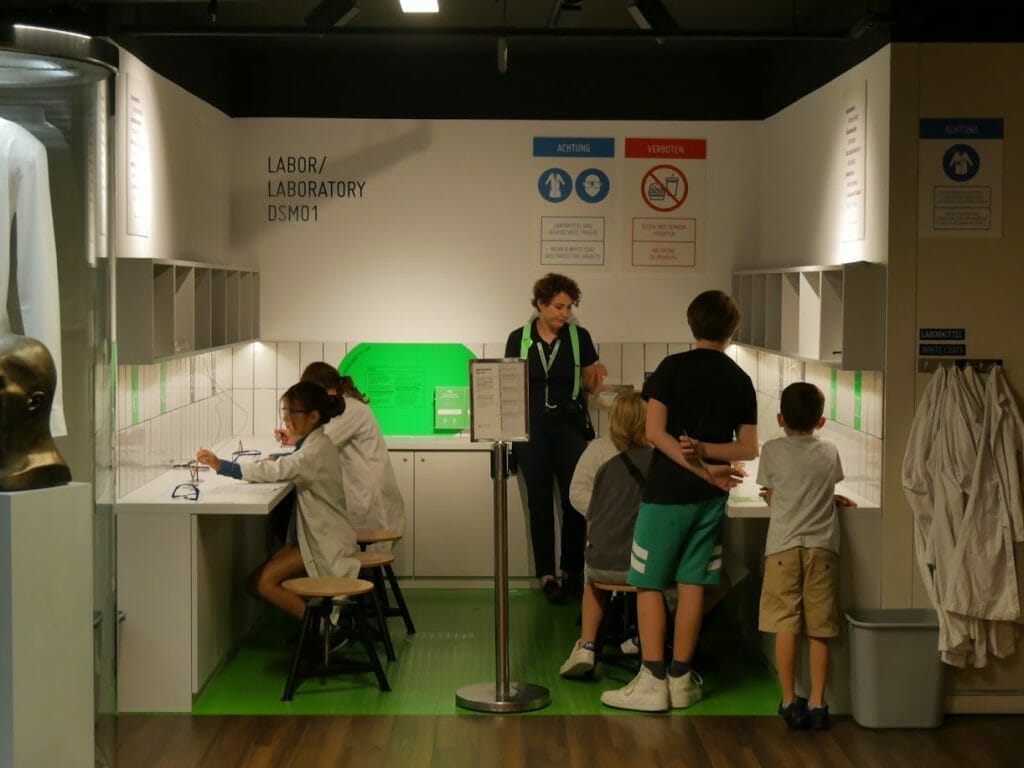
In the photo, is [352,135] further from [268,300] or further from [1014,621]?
[1014,621]

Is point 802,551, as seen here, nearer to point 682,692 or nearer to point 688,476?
point 688,476

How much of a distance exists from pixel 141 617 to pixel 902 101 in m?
3.59

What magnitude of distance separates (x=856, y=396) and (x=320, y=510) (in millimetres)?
2314

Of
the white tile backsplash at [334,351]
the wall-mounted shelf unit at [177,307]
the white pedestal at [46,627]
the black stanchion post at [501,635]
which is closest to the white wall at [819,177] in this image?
the black stanchion post at [501,635]

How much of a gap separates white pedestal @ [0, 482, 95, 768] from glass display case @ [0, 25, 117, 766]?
3.4 inches

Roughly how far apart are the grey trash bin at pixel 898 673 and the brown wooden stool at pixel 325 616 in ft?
6.33

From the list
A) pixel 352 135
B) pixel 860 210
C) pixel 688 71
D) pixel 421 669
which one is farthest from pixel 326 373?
pixel 688 71

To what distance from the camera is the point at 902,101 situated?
575 centimetres

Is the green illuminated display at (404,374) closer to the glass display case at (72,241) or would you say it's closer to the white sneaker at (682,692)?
the white sneaker at (682,692)

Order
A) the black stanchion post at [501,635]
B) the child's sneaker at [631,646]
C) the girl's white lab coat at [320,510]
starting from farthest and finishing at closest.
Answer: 1. the child's sneaker at [631,646]
2. the girl's white lab coat at [320,510]
3. the black stanchion post at [501,635]

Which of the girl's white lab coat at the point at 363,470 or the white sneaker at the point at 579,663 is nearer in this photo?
the white sneaker at the point at 579,663

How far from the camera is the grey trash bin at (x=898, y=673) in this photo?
220 inches

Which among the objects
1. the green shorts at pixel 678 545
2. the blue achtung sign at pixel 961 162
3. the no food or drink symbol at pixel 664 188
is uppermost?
the no food or drink symbol at pixel 664 188

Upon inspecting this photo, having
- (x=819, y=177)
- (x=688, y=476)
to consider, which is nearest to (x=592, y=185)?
(x=819, y=177)
